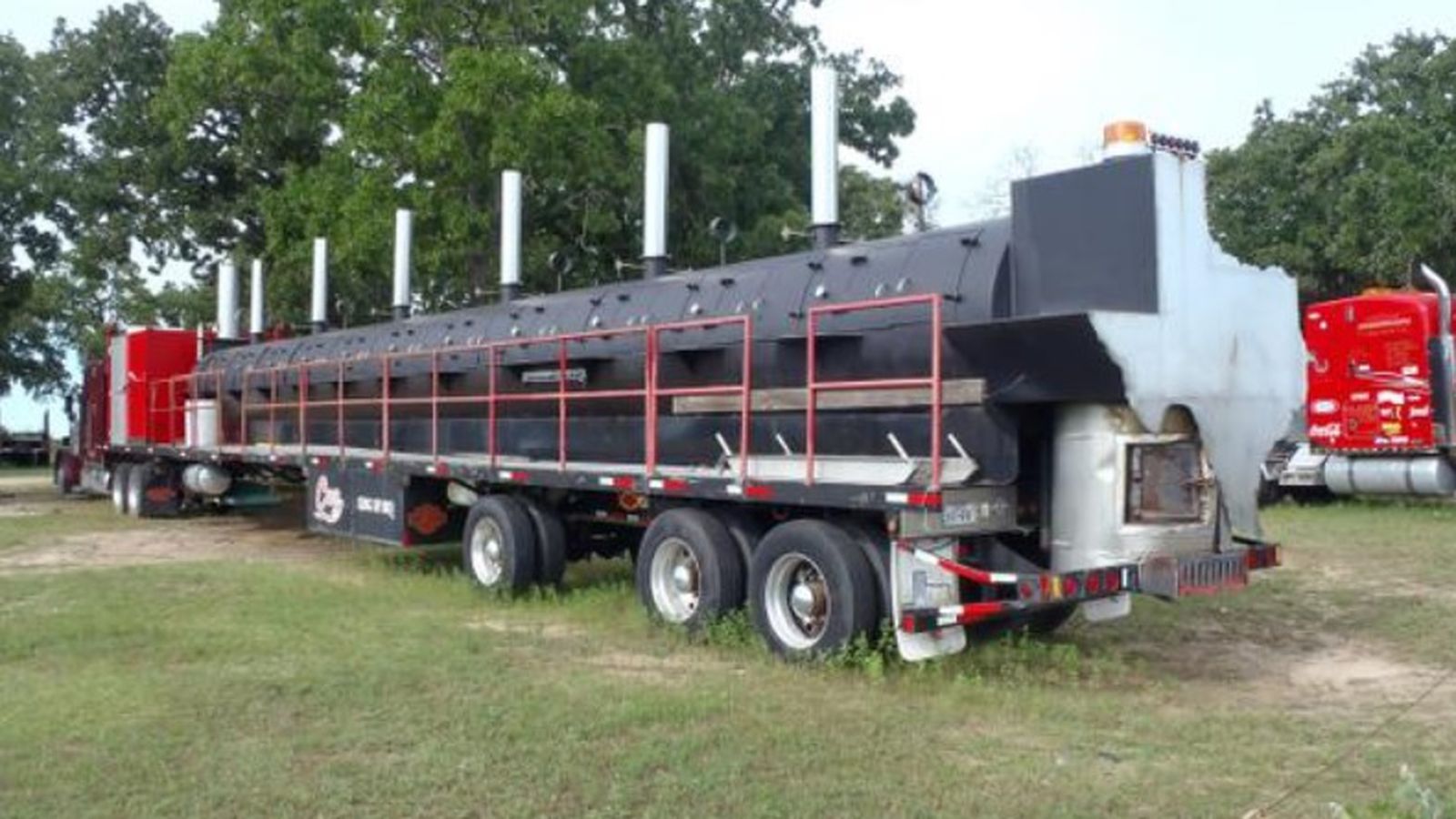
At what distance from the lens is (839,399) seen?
927 cm

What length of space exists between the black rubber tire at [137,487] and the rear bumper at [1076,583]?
17303 mm

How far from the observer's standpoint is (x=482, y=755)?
21.2ft

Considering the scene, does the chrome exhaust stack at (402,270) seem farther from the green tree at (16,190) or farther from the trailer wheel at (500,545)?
the green tree at (16,190)

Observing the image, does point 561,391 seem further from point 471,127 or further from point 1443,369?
point 471,127

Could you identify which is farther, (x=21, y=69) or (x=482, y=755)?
(x=21, y=69)

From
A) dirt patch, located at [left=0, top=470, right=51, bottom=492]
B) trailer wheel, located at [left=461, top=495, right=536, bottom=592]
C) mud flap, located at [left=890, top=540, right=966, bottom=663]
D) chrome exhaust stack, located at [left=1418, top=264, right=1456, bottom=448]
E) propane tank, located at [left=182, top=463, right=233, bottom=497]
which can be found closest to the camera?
mud flap, located at [left=890, top=540, right=966, bottom=663]

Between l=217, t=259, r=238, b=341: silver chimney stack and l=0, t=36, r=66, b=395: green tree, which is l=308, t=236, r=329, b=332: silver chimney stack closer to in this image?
l=217, t=259, r=238, b=341: silver chimney stack

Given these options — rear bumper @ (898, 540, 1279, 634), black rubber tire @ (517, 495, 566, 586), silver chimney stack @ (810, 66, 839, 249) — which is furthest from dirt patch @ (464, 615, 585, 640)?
silver chimney stack @ (810, 66, 839, 249)

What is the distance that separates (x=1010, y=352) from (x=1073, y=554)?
131 centimetres

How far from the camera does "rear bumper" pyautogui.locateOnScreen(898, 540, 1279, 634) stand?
7879 millimetres

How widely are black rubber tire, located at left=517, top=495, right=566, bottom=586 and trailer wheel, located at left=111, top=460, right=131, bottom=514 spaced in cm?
1374

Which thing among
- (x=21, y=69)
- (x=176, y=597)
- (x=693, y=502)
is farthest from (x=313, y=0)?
(x=693, y=502)

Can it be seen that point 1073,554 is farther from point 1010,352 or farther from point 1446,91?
point 1446,91

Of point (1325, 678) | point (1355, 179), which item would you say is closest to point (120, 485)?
point (1325, 678)
